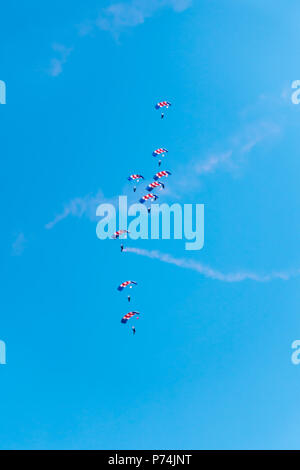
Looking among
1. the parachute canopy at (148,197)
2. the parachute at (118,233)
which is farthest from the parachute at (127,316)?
the parachute canopy at (148,197)

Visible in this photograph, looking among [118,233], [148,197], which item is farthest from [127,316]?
[148,197]

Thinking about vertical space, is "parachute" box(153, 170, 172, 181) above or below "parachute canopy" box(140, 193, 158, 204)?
above

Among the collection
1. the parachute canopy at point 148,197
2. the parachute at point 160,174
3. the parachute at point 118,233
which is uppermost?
the parachute at point 160,174

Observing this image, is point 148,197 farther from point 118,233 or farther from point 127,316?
point 127,316

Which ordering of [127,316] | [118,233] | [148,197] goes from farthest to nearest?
[148,197]
[118,233]
[127,316]

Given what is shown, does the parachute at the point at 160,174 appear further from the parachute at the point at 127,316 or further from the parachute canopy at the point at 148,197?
the parachute at the point at 127,316

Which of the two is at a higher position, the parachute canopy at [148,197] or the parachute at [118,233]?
the parachute canopy at [148,197]

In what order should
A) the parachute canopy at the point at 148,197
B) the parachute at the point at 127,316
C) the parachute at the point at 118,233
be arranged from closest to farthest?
1. the parachute at the point at 127,316
2. the parachute canopy at the point at 148,197
3. the parachute at the point at 118,233

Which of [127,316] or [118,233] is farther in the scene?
[118,233]

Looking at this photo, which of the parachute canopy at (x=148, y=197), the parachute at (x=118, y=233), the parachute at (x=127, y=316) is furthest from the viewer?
the parachute at (x=118, y=233)

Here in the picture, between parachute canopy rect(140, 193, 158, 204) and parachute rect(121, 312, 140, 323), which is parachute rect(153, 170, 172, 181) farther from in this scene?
parachute rect(121, 312, 140, 323)

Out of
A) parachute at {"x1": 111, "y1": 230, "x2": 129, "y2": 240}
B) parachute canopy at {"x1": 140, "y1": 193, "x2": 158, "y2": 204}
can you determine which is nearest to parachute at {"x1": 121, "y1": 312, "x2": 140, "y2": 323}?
parachute at {"x1": 111, "y1": 230, "x2": 129, "y2": 240}
